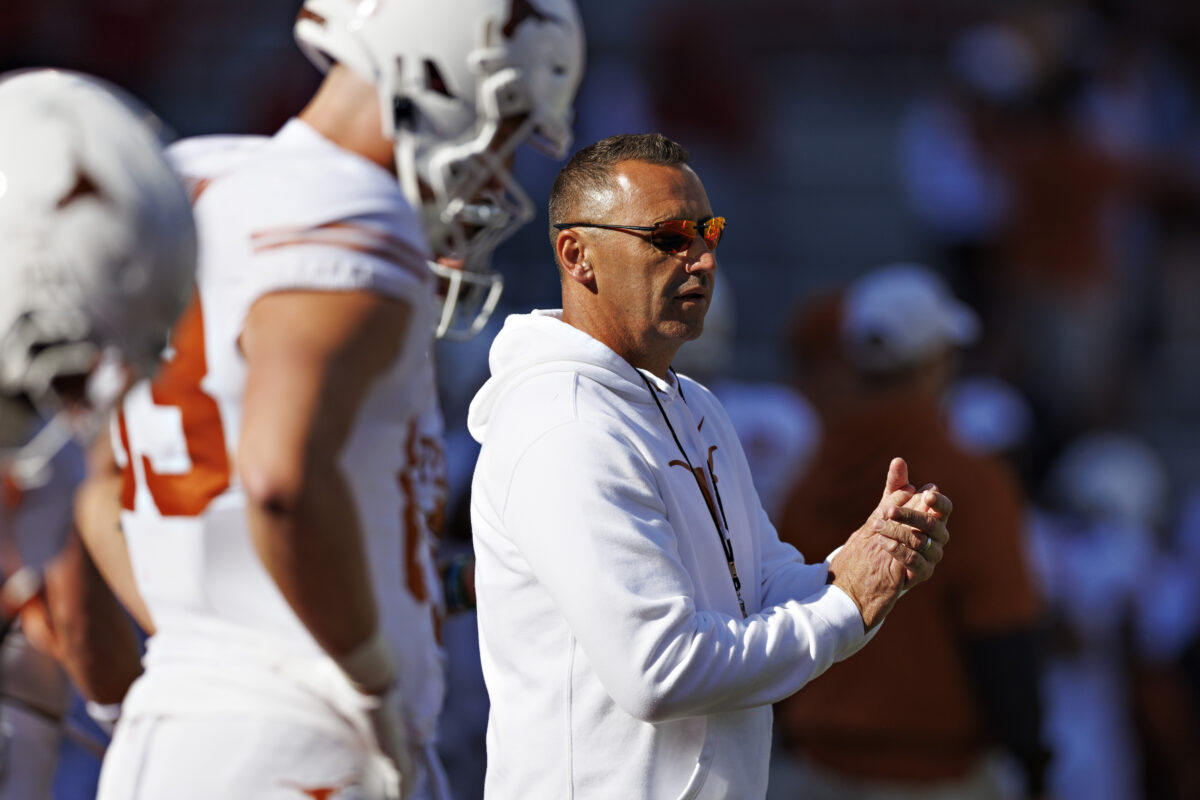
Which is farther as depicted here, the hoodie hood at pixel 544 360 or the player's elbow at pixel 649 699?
the hoodie hood at pixel 544 360

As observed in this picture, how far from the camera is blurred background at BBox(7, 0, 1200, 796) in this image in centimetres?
1070

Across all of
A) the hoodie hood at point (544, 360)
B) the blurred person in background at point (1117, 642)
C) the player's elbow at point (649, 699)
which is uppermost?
the hoodie hood at point (544, 360)

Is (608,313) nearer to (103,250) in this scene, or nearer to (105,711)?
(103,250)

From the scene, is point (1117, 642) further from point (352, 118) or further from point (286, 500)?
point (286, 500)

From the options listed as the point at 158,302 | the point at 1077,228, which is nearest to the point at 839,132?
the point at 1077,228

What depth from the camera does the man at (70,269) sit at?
1.69 meters

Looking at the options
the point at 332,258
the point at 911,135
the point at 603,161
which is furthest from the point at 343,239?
the point at 911,135

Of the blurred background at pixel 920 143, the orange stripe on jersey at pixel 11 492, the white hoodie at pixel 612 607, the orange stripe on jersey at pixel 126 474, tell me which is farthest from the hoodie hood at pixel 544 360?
the blurred background at pixel 920 143

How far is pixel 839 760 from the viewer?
486cm

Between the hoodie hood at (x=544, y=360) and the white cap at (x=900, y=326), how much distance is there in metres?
2.85

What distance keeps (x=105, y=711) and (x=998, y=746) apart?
2711 millimetres

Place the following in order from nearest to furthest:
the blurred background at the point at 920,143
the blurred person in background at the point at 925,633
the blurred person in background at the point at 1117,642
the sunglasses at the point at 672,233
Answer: the sunglasses at the point at 672,233
the blurred person in background at the point at 925,633
the blurred person in background at the point at 1117,642
the blurred background at the point at 920,143

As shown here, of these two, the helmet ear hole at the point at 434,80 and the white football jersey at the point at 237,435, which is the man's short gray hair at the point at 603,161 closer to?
the white football jersey at the point at 237,435

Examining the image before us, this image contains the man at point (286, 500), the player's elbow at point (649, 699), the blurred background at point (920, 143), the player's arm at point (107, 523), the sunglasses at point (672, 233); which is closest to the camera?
the player's elbow at point (649, 699)
